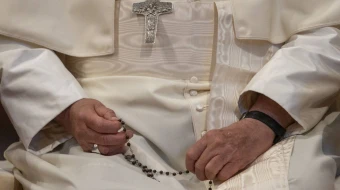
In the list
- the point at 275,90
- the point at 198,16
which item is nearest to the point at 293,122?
the point at 275,90

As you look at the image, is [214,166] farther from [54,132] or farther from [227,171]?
[54,132]

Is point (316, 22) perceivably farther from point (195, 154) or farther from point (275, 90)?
point (195, 154)

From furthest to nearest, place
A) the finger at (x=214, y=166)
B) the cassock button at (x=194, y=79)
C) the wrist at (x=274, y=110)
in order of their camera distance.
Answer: the cassock button at (x=194, y=79) < the wrist at (x=274, y=110) < the finger at (x=214, y=166)

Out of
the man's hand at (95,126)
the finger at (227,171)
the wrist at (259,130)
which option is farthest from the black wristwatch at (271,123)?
the man's hand at (95,126)

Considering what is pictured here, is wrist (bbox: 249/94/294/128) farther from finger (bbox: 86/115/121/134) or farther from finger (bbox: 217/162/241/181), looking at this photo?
finger (bbox: 86/115/121/134)

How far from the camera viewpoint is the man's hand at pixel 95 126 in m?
1.31

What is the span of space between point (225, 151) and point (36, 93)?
435 mm

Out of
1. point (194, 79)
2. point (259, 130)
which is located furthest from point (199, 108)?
point (259, 130)

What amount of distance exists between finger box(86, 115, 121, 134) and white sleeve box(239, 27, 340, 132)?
0.96 ft

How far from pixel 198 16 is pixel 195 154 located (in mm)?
364

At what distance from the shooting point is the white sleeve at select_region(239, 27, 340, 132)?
4.49ft

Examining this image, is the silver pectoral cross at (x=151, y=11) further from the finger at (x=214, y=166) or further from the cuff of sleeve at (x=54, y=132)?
the finger at (x=214, y=166)

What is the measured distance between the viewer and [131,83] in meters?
1.48

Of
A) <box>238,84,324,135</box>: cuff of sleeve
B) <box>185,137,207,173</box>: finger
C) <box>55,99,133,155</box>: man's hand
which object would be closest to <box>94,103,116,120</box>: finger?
<box>55,99,133,155</box>: man's hand
